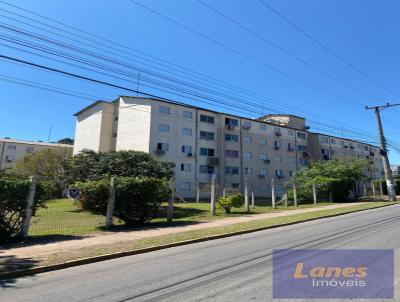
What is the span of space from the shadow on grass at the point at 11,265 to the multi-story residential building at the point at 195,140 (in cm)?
3588

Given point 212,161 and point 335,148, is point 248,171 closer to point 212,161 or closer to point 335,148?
point 212,161

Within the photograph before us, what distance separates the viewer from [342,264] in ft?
23.4

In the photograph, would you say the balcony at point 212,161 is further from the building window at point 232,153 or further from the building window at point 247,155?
the building window at point 247,155

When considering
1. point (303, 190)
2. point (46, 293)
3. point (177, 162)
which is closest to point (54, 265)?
point (46, 293)

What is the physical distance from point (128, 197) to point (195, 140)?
33.9m

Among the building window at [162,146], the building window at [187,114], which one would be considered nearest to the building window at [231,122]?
the building window at [187,114]

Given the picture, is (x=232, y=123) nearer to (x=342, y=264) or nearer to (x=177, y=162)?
(x=177, y=162)

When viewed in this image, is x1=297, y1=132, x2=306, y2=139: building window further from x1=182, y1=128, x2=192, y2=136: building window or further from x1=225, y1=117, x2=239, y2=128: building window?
x1=182, y1=128, x2=192, y2=136: building window

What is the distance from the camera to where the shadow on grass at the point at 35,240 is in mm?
10648

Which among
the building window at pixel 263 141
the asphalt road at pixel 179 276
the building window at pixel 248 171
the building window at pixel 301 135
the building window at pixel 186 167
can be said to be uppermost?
the building window at pixel 301 135

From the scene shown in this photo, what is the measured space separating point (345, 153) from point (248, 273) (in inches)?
2868

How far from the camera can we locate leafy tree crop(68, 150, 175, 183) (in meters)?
26.7

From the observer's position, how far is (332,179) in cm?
3566

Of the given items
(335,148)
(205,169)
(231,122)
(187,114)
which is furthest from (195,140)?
(335,148)
